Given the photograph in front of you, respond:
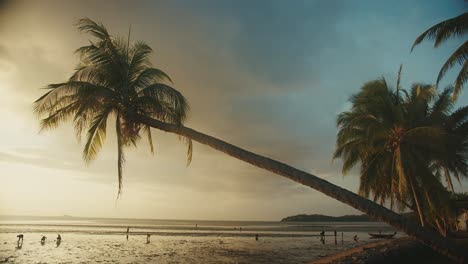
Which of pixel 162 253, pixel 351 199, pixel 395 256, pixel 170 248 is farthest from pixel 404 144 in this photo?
pixel 170 248

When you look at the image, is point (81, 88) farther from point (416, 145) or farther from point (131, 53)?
point (416, 145)

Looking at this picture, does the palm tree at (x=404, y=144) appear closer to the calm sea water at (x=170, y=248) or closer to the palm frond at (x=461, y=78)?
the palm frond at (x=461, y=78)

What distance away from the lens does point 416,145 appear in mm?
16562

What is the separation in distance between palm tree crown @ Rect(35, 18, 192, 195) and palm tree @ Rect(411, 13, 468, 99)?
9.60 metres

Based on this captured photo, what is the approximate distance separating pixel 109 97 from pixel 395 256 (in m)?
15.7

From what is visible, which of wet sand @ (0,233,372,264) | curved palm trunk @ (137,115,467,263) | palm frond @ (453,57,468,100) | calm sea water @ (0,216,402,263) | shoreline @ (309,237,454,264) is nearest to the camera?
curved palm trunk @ (137,115,467,263)

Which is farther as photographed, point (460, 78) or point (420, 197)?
point (420, 197)

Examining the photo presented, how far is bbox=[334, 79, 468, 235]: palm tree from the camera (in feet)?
50.2

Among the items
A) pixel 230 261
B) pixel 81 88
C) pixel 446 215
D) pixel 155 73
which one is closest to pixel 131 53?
pixel 155 73

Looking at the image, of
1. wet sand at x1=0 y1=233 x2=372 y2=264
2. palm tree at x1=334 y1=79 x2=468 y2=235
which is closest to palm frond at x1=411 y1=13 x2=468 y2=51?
palm tree at x1=334 y1=79 x2=468 y2=235

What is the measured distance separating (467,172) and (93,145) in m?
22.2

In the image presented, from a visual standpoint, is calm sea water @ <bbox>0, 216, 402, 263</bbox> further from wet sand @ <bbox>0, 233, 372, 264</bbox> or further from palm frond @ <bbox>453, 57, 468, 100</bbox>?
palm frond @ <bbox>453, 57, 468, 100</bbox>

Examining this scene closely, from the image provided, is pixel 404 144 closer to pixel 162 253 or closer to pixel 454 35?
pixel 454 35

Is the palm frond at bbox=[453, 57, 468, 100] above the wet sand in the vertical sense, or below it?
above
